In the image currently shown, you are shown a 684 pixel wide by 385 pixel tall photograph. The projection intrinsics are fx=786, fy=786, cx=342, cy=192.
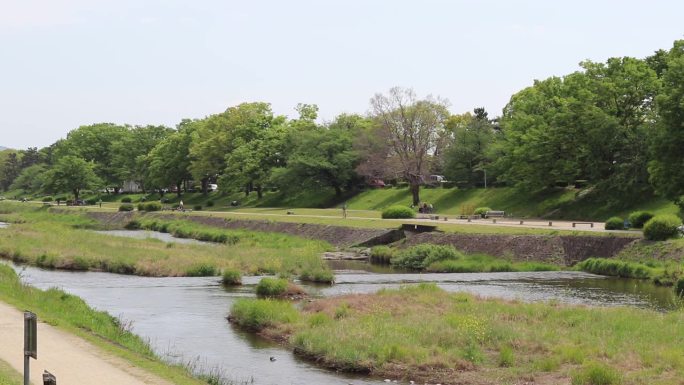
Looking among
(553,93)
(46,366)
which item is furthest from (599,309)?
(553,93)

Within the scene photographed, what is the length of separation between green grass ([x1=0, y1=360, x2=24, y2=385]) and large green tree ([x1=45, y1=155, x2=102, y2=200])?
356ft

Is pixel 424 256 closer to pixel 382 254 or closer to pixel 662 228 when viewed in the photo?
pixel 382 254

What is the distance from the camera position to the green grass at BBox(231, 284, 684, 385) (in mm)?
19516

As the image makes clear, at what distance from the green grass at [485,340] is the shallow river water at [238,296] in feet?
3.31

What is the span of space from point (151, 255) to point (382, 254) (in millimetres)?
15692

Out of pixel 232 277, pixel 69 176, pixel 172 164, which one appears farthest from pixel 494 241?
pixel 69 176

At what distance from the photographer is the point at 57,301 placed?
91.7 ft

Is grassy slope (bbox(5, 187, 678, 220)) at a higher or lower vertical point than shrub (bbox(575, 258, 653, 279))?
higher

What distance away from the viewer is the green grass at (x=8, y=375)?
14.5m

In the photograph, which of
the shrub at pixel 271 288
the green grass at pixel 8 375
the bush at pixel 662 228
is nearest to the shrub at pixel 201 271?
the shrub at pixel 271 288

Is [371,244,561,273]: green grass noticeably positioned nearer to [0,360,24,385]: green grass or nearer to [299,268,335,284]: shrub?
[299,268,335,284]: shrub

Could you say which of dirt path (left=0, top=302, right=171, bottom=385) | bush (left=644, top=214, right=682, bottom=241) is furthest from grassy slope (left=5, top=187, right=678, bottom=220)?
dirt path (left=0, top=302, right=171, bottom=385)

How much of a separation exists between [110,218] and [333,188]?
28944mm

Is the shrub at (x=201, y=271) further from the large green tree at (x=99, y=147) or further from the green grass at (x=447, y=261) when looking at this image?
the large green tree at (x=99, y=147)
